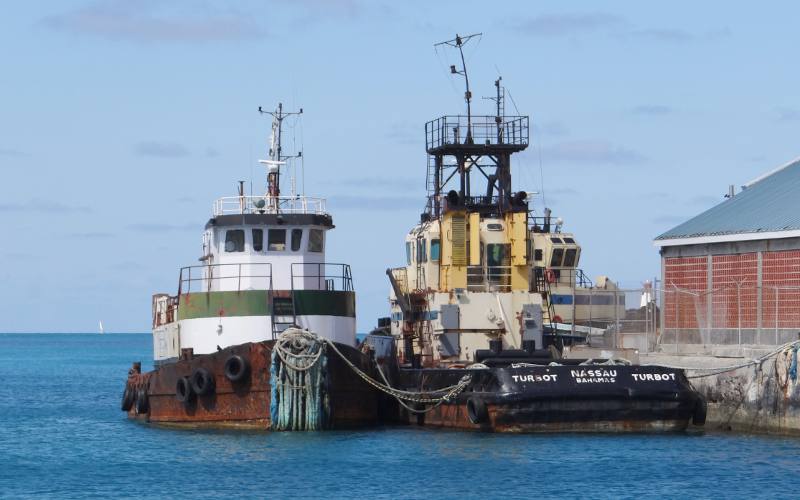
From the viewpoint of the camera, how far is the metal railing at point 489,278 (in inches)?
1722

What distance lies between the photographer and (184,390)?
1462 inches

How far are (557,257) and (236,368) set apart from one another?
64.1ft

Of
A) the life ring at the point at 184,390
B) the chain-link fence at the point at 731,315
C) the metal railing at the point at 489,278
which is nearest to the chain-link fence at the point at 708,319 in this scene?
the chain-link fence at the point at 731,315

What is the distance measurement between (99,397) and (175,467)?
3299 centimetres

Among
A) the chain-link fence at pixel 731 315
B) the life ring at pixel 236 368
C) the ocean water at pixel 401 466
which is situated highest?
the chain-link fence at pixel 731 315

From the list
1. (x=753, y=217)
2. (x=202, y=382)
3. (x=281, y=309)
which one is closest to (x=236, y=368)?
(x=202, y=382)

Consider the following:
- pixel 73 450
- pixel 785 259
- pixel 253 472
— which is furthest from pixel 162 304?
pixel 785 259

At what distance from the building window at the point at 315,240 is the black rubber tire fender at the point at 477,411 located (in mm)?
6388

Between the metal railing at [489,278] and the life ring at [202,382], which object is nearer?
the life ring at [202,382]

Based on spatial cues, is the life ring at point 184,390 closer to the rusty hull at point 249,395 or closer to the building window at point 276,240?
the rusty hull at point 249,395

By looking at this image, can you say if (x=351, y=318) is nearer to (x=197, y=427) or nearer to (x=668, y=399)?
(x=197, y=427)

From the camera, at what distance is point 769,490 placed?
92.5ft

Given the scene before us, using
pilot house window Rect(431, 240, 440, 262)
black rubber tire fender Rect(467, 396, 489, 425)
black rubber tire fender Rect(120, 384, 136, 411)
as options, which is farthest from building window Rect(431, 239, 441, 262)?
black rubber tire fender Rect(120, 384, 136, 411)

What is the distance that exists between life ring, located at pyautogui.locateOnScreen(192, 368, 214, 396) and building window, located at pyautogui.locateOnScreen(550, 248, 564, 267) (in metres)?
19.3
